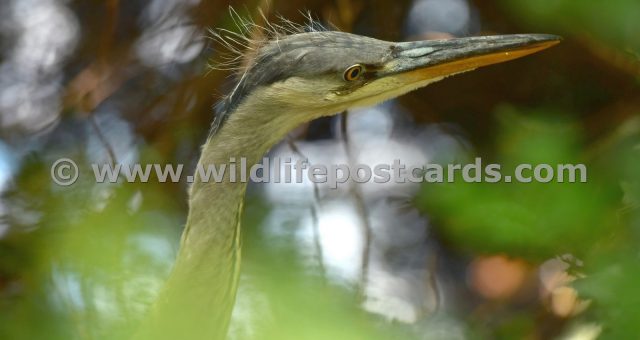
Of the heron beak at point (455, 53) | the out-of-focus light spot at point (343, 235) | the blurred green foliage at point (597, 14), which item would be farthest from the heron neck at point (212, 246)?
the out-of-focus light spot at point (343, 235)

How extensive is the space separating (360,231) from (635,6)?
1712 millimetres

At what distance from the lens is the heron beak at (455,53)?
1.44 m

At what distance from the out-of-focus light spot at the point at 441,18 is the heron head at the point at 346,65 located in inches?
57.4

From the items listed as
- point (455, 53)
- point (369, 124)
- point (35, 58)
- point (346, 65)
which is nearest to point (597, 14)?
point (455, 53)

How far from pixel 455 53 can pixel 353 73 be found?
0.19m

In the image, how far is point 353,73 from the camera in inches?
57.2

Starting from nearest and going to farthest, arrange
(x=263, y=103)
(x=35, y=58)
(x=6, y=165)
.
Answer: (x=263, y=103) < (x=6, y=165) < (x=35, y=58)

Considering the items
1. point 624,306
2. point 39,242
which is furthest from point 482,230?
point 39,242

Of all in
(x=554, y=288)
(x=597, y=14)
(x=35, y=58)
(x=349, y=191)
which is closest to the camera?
(x=597, y=14)

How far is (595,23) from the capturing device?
46.2 inches

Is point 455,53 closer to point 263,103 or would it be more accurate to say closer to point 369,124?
point 263,103

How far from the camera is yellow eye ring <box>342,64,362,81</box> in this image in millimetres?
1441

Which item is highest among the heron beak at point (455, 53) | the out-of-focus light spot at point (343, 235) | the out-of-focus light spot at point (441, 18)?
the out-of-focus light spot at point (441, 18)

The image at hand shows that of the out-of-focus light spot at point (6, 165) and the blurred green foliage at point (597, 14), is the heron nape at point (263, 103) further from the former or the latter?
the out-of-focus light spot at point (6, 165)
